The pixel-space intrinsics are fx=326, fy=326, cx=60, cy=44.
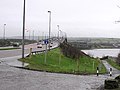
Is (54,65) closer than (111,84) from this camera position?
No

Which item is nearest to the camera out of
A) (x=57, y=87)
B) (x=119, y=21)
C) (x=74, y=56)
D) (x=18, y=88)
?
(x=119, y=21)

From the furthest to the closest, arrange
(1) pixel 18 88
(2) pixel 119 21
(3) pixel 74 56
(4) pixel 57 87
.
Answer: (3) pixel 74 56, (4) pixel 57 87, (1) pixel 18 88, (2) pixel 119 21

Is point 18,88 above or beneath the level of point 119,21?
beneath

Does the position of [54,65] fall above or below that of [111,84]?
below

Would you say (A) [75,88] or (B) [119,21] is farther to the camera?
(A) [75,88]

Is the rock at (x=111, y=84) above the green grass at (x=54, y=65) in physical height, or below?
above

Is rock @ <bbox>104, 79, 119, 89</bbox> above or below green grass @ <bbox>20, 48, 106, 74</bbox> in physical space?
above

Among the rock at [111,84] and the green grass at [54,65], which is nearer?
the rock at [111,84]

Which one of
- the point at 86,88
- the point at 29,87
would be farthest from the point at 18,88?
the point at 86,88

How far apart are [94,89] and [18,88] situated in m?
4.30

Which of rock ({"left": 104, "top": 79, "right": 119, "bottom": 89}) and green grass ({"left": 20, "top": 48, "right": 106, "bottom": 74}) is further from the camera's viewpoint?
green grass ({"left": 20, "top": 48, "right": 106, "bottom": 74})

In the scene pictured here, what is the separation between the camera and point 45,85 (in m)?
18.7

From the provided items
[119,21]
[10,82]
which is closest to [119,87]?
[119,21]

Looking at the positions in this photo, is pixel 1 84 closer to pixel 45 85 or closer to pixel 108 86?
pixel 45 85
